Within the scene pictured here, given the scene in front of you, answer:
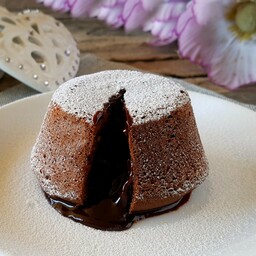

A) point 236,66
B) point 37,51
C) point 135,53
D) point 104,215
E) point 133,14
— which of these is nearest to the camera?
point 104,215

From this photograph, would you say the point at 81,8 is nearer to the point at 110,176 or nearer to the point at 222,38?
the point at 222,38

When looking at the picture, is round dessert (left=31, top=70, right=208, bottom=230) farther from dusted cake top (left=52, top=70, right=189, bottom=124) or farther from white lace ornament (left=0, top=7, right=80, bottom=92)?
white lace ornament (left=0, top=7, right=80, bottom=92)

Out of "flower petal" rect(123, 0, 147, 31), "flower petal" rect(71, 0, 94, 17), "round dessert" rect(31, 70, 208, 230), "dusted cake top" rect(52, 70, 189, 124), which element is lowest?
"flower petal" rect(71, 0, 94, 17)

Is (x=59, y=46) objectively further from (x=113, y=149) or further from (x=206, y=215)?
(x=206, y=215)

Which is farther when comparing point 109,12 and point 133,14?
point 109,12

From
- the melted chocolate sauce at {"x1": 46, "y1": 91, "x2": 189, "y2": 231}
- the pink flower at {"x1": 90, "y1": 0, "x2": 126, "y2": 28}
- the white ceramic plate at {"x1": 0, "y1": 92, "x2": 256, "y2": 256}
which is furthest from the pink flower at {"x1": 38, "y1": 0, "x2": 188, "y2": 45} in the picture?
the melted chocolate sauce at {"x1": 46, "y1": 91, "x2": 189, "y2": 231}

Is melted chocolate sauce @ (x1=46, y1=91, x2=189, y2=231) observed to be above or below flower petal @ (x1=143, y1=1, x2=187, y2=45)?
above

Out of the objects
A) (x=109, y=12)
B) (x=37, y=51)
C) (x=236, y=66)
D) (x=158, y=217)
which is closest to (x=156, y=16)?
(x=109, y=12)

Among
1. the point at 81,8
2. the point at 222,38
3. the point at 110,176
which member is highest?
the point at 110,176

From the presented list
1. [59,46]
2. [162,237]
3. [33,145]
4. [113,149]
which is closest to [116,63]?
[59,46]
